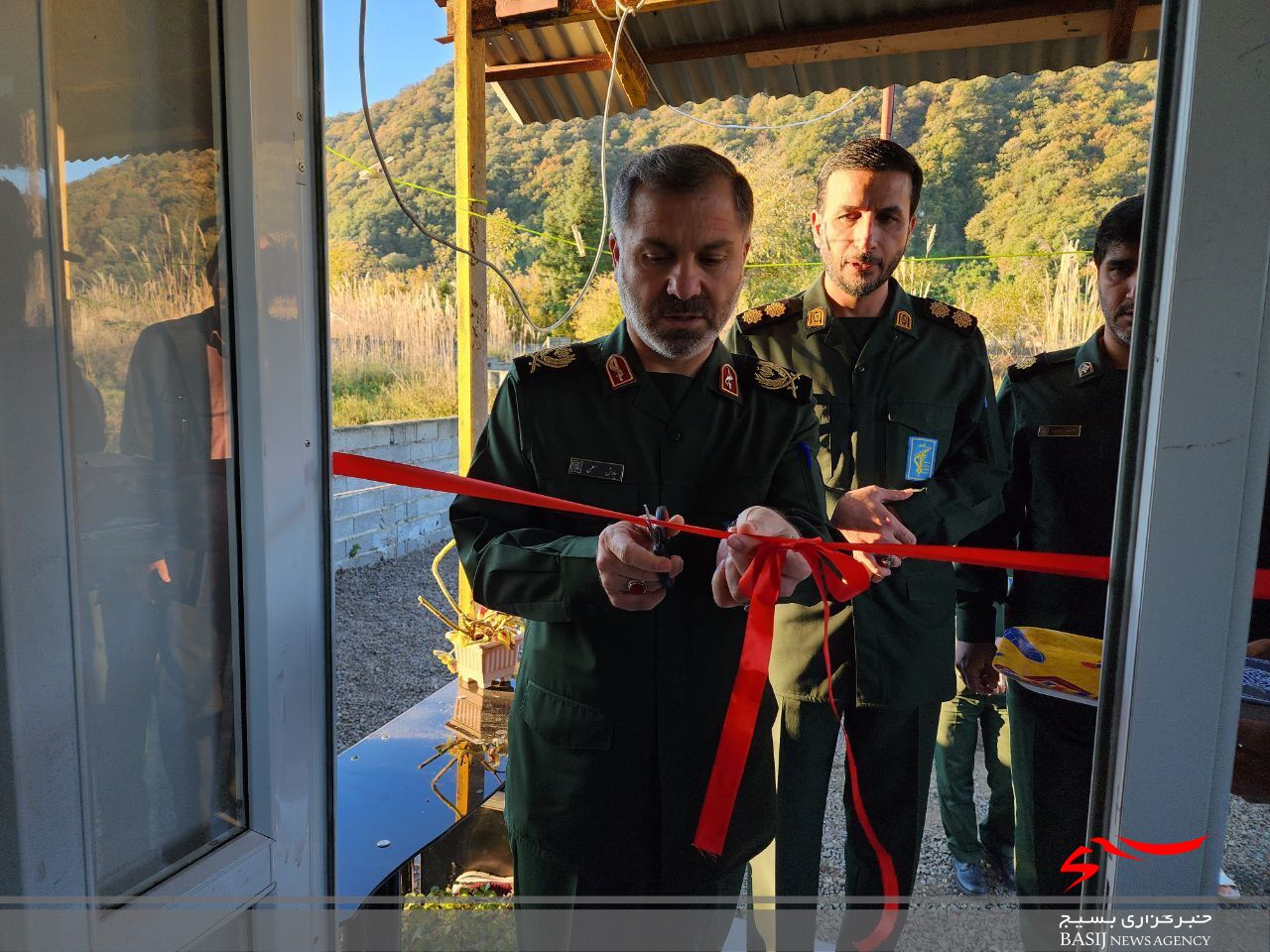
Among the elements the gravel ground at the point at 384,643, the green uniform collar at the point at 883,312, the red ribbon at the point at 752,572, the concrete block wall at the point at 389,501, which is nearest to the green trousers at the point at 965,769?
the green uniform collar at the point at 883,312

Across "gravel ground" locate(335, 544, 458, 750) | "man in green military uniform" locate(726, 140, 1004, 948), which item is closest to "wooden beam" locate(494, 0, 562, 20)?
"man in green military uniform" locate(726, 140, 1004, 948)

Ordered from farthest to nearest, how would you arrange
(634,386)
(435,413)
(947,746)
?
(435,413) < (947,746) < (634,386)

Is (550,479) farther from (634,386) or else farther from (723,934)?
(723,934)

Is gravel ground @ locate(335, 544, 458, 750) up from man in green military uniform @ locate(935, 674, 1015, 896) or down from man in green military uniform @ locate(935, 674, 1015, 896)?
down

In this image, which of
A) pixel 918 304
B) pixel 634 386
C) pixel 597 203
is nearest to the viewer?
pixel 634 386

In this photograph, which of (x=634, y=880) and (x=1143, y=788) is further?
(x=634, y=880)

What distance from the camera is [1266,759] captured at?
95 centimetres

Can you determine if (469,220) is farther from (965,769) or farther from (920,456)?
(965,769)

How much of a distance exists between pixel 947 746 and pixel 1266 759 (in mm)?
2321

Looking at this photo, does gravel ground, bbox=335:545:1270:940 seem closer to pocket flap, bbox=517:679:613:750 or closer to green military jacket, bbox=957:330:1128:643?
green military jacket, bbox=957:330:1128:643

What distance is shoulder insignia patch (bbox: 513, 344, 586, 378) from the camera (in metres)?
1.64

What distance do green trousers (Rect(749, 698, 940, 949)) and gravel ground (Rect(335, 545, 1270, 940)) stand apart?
2.95 feet

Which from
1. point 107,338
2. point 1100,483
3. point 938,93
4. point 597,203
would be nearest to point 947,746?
point 1100,483

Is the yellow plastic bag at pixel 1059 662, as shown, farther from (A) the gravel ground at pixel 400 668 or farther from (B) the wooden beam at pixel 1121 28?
(B) the wooden beam at pixel 1121 28
